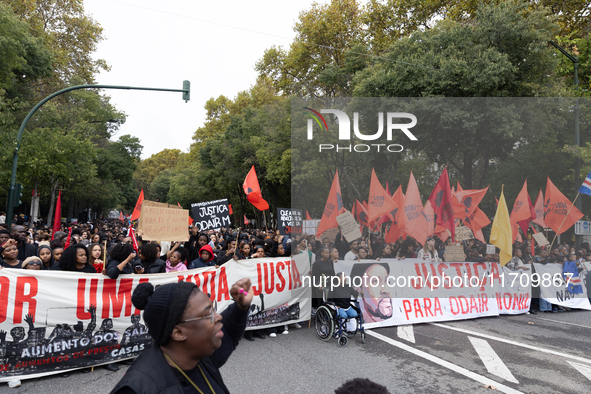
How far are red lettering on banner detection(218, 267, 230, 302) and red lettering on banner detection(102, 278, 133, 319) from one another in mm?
1476

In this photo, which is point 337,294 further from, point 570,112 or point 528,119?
point 570,112

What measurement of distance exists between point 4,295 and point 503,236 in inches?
383

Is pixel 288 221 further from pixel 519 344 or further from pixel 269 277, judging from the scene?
pixel 519 344

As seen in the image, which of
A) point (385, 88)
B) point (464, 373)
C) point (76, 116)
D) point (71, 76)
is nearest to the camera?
point (464, 373)

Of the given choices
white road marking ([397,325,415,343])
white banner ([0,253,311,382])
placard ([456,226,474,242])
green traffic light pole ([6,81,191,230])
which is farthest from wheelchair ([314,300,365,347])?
green traffic light pole ([6,81,191,230])

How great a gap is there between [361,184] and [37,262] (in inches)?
942

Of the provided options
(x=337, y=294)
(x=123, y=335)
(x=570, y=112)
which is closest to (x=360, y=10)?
(x=570, y=112)

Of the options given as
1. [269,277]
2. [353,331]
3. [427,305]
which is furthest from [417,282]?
[269,277]

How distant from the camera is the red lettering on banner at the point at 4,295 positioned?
496 centimetres

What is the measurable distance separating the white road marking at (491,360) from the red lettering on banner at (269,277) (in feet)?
11.6

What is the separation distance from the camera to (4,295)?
5020 millimetres

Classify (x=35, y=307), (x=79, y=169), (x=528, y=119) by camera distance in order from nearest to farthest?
(x=35, y=307)
(x=528, y=119)
(x=79, y=169)

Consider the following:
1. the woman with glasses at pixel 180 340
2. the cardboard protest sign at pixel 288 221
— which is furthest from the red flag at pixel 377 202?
the woman with glasses at pixel 180 340

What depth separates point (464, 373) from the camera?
561 centimetres
